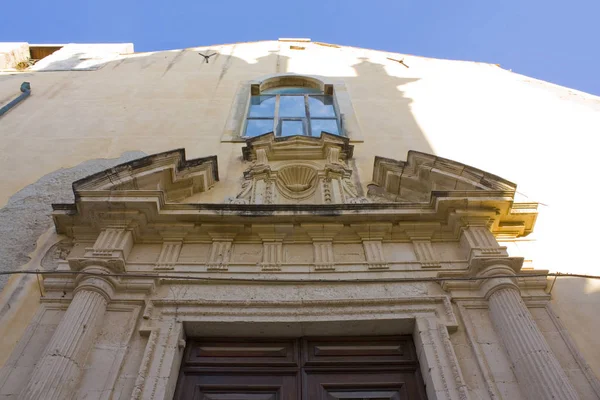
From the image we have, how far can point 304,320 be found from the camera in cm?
468

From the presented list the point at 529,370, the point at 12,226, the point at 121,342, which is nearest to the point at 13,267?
the point at 12,226

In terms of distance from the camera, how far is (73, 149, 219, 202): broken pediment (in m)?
5.87

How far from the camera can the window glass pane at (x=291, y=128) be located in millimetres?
8914

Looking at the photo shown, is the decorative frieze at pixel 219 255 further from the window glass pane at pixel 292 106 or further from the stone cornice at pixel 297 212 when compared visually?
the window glass pane at pixel 292 106

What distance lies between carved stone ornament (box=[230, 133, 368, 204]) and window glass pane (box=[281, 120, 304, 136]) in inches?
54.1

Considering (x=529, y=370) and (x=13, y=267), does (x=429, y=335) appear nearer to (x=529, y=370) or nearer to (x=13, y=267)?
(x=529, y=370)

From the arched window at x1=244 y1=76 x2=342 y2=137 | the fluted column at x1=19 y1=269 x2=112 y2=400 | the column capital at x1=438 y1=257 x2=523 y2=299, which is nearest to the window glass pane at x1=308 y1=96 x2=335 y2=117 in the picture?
the arched window at x1=244 y1=76 x2=342 y2=137

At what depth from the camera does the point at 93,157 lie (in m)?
7.80

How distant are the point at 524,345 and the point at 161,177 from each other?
430 cm

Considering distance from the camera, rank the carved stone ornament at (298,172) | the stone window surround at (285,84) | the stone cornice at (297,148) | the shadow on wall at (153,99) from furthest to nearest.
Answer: the stone window surround at (285,84), the stone cornice at (297,148), the carved stone ornament at (298,172), the shadow on wall at (153,99)

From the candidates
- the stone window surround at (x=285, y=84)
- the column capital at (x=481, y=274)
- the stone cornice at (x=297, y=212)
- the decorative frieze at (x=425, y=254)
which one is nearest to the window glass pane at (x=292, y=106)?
the stone window surround at (x=285, y=84)

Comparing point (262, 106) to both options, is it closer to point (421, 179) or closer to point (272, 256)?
point (421, 179)

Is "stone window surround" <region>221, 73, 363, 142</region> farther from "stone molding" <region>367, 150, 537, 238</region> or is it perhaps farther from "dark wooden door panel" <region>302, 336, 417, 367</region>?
"dark wooden door panel" <region>302, 336, 417, 367</region>

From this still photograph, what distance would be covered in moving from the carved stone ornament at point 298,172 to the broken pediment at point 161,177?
0.53 metres
